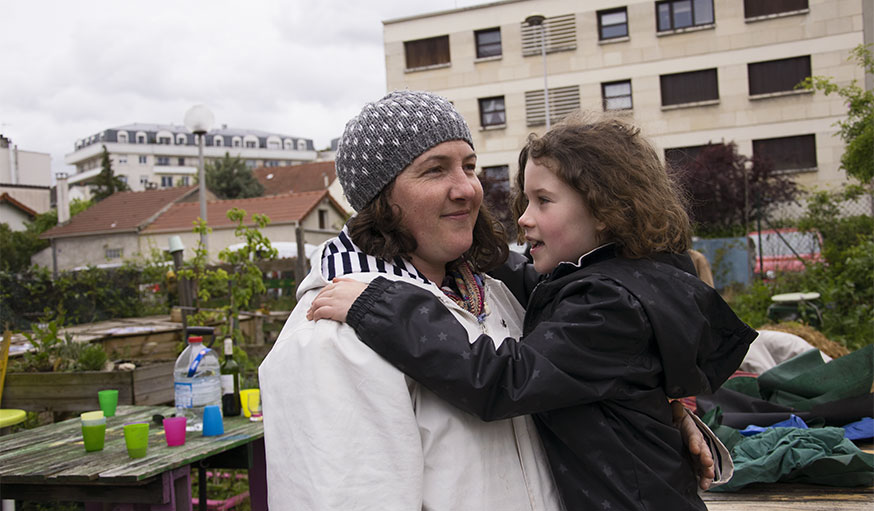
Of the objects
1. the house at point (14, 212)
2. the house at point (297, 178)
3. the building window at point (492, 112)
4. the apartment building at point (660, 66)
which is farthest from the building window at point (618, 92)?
the house at point (14, 212)

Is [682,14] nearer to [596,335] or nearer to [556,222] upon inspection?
[556,222]

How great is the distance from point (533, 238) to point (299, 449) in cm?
86

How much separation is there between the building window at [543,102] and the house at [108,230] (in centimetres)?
1795

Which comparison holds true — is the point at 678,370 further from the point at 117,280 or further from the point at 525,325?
the point at 117,280

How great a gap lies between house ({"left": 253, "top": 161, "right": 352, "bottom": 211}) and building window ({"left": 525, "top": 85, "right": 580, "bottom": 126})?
63.9ft

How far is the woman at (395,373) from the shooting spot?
140 cm

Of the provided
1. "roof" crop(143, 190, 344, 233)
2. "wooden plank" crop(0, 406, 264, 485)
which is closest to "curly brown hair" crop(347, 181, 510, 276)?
"wooden plank" crop(0, 406, 264, 485)

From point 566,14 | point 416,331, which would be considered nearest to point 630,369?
point 416,331

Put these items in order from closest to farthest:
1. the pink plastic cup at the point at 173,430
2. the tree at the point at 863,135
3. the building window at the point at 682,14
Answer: the pink plastic cup at the point at 173,430
the tree at the point at 863,135
the building window at the point at 682,14

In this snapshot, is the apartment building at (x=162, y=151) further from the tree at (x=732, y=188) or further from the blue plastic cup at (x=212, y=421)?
the blue plastic cup at (x=212, y=421)

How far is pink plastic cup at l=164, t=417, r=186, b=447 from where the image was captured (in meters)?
3.08

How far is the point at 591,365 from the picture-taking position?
152 centimetres

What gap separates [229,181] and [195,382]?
4021cm

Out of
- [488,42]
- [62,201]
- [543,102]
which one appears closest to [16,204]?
[62,201]
